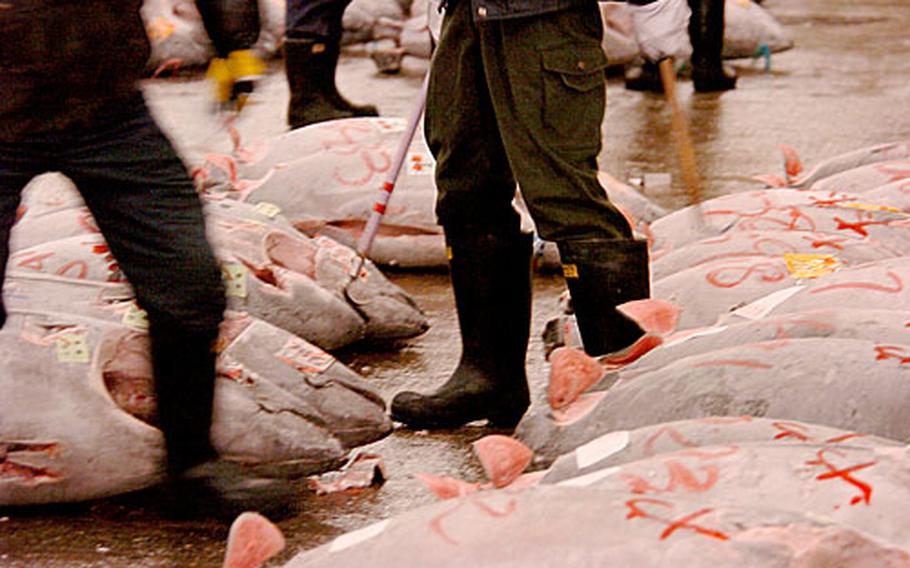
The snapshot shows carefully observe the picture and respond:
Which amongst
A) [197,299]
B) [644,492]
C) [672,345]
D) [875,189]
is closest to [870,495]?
[644,492]

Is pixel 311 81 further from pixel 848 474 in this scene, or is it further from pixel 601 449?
pixel 848 474

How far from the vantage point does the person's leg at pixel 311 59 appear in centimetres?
785

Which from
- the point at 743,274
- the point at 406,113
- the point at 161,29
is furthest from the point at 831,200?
the point at 161,29

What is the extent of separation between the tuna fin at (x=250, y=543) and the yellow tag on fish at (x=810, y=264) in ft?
6.63

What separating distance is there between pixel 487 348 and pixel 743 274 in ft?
2.27

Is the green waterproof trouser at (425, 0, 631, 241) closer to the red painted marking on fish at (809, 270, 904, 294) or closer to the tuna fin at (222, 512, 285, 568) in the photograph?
the red painted marking on fish at (809, 270, 904, 294)

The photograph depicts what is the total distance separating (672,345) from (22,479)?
1447 millimetres

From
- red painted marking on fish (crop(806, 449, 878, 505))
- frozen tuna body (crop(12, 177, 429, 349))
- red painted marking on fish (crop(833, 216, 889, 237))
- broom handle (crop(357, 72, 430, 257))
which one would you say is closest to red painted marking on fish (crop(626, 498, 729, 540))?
red painted marking on fish (crop(806, 449, 878, 505))

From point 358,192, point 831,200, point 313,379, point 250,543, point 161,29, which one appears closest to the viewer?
point 250,543

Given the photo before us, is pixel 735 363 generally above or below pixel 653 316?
above

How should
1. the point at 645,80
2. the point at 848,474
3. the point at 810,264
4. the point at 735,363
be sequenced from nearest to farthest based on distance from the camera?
the point at 848,474 → the point at 735,363 → the point at 810,264 → the point at 645,80

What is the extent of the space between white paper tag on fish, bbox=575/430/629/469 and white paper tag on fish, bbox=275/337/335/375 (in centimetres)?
118

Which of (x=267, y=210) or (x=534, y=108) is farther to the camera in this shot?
(x=267, y=210)

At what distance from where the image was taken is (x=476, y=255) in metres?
4.31
